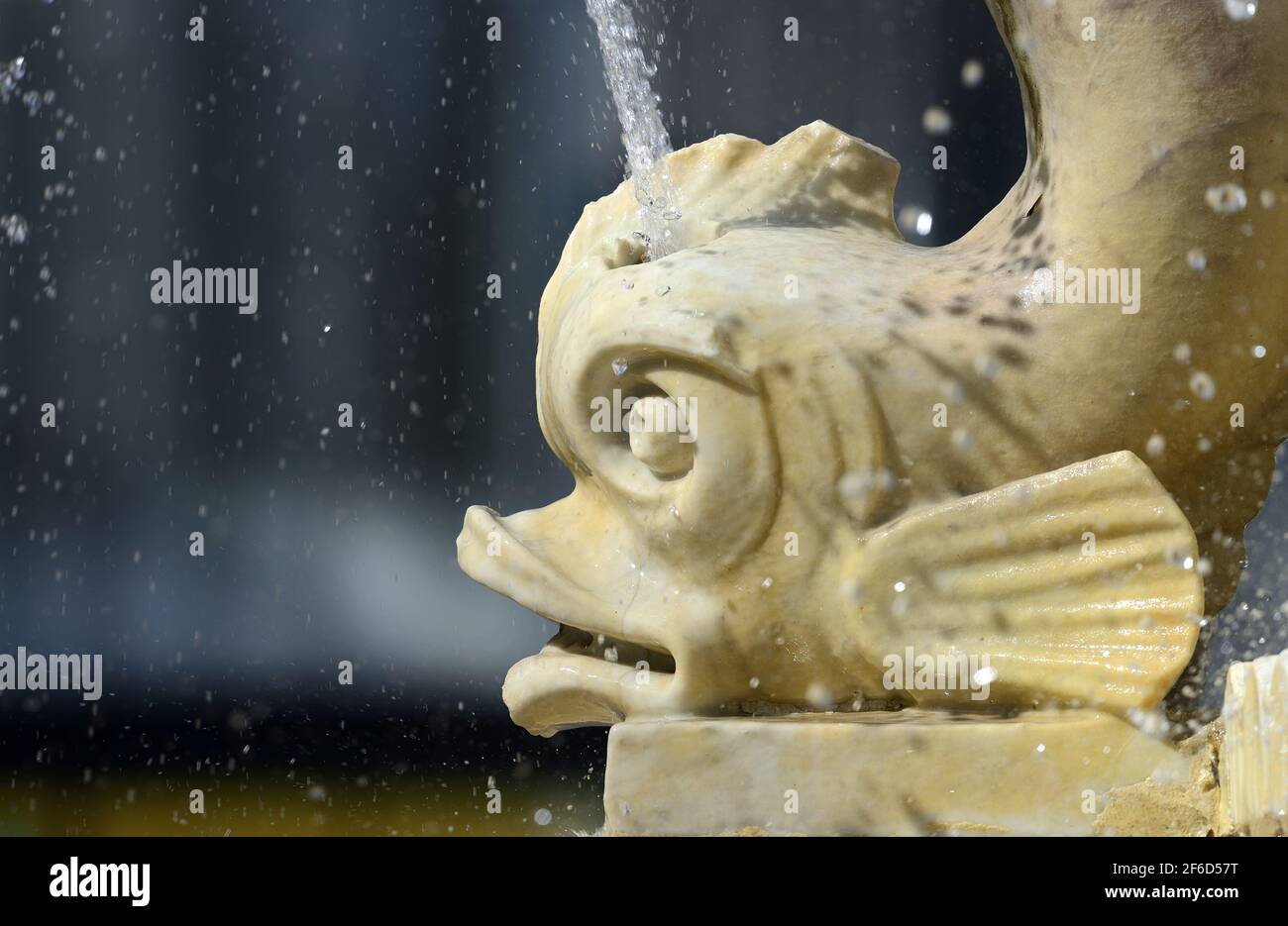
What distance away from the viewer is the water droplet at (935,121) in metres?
4.76

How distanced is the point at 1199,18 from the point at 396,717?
3651mm

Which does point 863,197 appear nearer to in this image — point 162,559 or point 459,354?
point 459,354

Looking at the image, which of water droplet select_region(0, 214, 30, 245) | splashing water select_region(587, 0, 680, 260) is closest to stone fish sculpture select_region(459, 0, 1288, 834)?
splashing water select_region(587, 0, 680, 260)

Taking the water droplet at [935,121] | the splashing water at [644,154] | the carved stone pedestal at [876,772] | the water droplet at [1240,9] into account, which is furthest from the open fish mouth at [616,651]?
the water droplet at [935,121]

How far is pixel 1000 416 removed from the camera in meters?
2.41

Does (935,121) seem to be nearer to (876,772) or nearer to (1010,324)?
(1010,324)

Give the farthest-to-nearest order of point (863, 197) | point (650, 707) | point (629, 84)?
point (629, 84) → point (863, 197) → point (650, 707)

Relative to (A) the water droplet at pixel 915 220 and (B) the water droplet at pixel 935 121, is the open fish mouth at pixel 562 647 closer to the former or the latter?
(A) the water droplet at pixel 915 220

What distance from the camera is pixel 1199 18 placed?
7.62 feet

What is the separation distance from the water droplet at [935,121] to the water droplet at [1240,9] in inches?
96.5

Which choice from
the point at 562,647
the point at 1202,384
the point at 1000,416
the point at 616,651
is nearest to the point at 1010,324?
the point at 1000,416

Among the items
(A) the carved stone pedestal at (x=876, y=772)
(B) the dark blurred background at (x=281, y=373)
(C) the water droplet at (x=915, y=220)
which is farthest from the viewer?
(B) the dark blurred background at (x=281, y=373)

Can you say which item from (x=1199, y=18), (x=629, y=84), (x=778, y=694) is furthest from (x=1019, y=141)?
(x=778, y=694)

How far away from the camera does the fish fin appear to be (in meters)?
2.26
